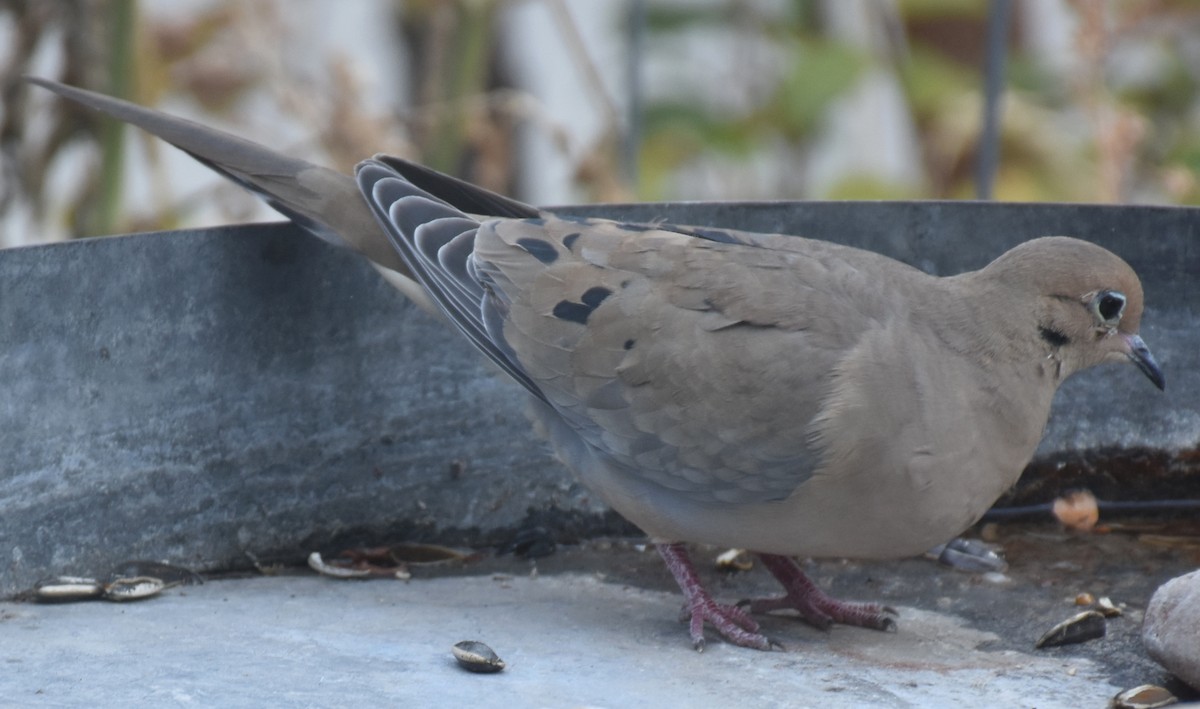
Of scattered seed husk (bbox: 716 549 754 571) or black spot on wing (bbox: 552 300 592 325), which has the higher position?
black spot on wing (bbox: 552 300 592 325)

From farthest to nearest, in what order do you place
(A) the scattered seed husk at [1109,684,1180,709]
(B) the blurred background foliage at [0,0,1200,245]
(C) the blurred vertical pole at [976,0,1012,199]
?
(B) the blurred background foliage at [0,0,1200,245], (C) the blurred vertical pole at [976,0,1012,199], (A) the scattered seed husk at [1109,684,1180,709]

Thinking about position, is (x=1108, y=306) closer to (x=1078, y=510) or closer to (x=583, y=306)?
(x=1078, y=510)

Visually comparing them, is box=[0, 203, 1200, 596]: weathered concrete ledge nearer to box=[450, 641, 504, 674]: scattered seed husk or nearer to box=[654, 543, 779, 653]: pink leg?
box=[654, 543, 779, 653]: pink leg

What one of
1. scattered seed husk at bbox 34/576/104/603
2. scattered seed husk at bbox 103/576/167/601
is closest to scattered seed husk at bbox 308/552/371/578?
scattered seed husk at bbox 103/576/167/601

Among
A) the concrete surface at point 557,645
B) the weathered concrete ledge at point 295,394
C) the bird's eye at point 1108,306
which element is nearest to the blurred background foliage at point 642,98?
the weathered concrete ledge at point 295,394

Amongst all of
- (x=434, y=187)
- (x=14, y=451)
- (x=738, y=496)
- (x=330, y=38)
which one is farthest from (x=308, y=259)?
(x=330, y=38)

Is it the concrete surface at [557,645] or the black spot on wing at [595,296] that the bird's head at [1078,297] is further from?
the black spot on wing at [595,296]
